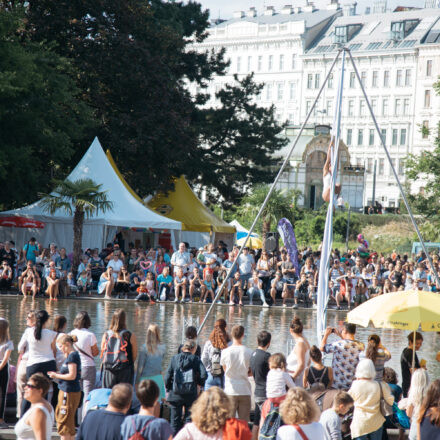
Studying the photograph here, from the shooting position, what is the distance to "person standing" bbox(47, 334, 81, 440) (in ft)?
28.0

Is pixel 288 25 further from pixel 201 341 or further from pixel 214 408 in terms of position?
pixel 214 408

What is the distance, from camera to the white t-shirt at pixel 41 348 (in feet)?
30.0

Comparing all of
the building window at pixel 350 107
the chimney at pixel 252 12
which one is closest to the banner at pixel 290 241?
the building window at pixel 350 107

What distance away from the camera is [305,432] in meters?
6.00

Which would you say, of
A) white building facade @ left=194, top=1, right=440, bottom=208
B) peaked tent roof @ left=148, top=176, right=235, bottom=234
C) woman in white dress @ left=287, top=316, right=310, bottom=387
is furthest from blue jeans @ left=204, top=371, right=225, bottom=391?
white building facade @ left=194, top=1, right=440, bottom=208

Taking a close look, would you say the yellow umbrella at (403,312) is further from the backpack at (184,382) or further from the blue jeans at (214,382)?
the backpack at (184,382)

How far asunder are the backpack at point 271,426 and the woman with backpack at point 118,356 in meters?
1.98

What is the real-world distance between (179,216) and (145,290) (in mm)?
11738

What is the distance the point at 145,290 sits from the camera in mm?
25656

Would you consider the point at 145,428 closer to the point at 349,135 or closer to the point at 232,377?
the point at 232,377

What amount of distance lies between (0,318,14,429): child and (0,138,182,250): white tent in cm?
1890

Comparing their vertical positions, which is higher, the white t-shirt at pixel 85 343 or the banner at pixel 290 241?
the banner at pixel 290 241

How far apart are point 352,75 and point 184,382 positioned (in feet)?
329

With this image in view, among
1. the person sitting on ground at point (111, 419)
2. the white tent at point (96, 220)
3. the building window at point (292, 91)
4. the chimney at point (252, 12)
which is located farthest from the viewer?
the chimney at point (252, 12)
